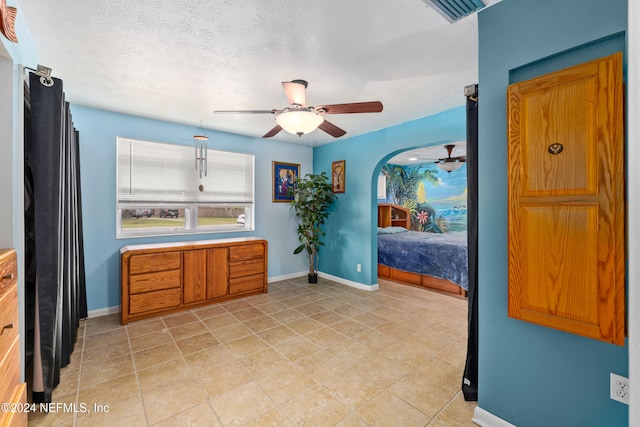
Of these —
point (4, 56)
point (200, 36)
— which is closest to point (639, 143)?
point (200, 36)

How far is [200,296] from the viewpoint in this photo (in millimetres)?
3580

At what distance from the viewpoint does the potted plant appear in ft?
14.9

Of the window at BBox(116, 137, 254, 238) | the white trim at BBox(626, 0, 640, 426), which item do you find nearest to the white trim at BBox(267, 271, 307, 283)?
the window at BBox(116, 137, 254, 238)

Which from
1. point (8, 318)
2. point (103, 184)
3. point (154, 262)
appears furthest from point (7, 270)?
point (103, 184)

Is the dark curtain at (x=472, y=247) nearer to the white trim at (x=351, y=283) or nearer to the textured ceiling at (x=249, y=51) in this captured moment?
the textured ceiling at (x=249, y=51)

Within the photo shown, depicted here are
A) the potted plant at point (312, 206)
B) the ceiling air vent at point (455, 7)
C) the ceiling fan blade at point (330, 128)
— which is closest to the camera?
the ceiling air vent at point (455, 7)

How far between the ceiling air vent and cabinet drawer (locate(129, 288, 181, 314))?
3612mm

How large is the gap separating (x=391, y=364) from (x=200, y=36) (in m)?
2.79

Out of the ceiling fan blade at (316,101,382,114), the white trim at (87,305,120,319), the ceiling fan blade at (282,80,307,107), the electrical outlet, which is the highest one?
the ceiling fan blade at (282,80,307,107)

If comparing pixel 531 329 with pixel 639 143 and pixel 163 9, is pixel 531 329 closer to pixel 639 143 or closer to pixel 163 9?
pixel 639 143

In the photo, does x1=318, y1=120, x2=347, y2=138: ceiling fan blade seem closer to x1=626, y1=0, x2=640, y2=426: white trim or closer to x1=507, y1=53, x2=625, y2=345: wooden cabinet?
x1=507, y1=53, x2=625, y2=345: wooden cabinet

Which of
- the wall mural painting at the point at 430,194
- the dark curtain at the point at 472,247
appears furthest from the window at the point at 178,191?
the wall mural painting at the point at 430,194

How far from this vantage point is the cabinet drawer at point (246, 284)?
12.7 ft

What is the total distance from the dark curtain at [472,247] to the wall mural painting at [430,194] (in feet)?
17.3
